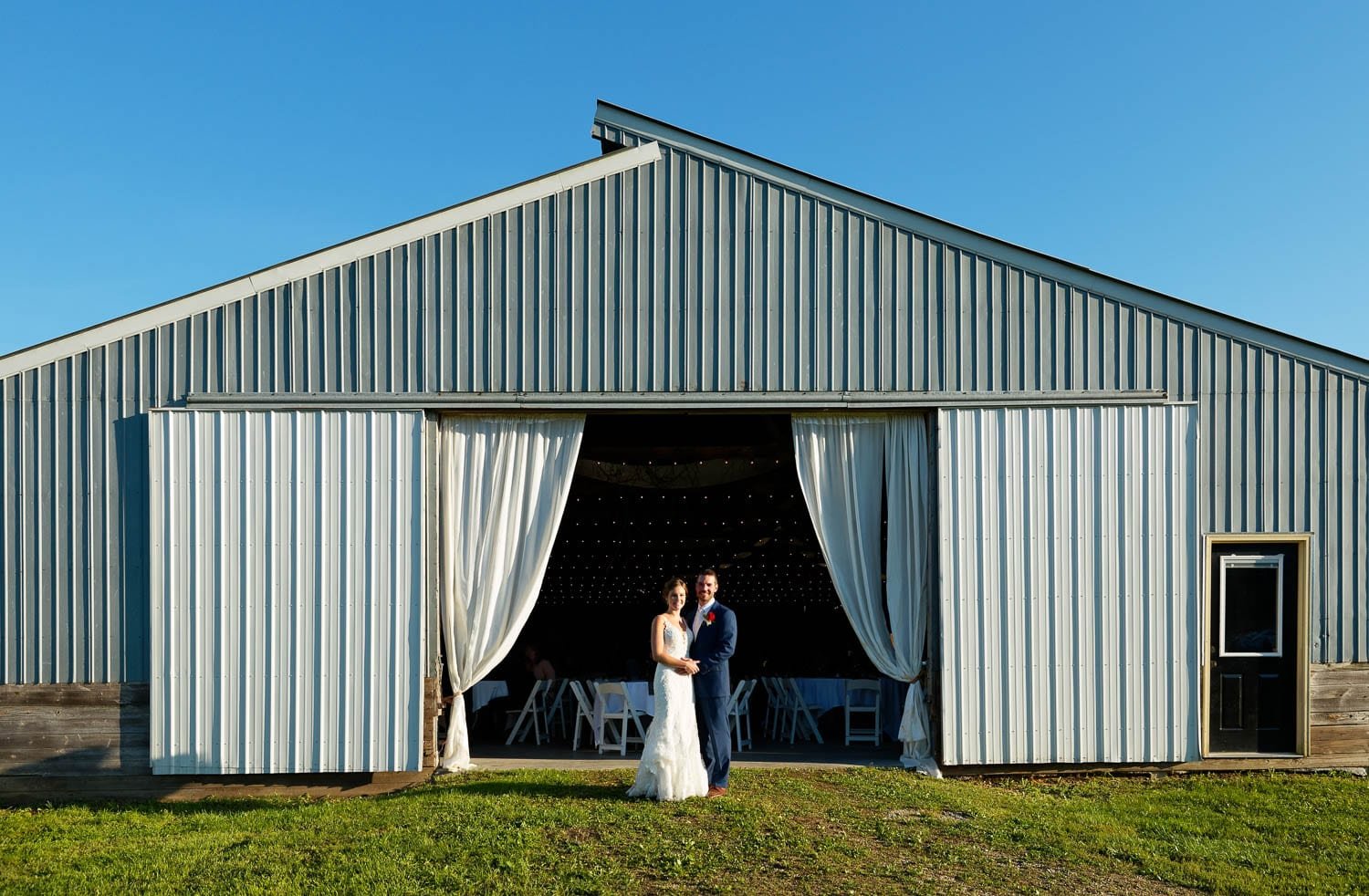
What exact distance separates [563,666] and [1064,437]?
9.75 meters

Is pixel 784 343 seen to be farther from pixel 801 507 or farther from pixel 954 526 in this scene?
pixel 801 507

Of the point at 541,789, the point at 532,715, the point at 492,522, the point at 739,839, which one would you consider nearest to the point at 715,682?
the point at 739,839

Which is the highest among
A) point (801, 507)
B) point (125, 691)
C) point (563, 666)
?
point (801, 507)

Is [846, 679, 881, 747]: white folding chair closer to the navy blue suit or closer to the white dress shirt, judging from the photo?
the navy blue suit

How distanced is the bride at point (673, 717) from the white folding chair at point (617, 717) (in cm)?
266

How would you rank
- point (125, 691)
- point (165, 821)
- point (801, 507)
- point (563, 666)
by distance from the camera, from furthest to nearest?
point (563, 666) → point (801, 507) → point (125, 691) → point (165, 821)

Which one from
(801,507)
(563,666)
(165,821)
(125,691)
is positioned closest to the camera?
(165,821)

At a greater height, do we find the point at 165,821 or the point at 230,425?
the point at 230,425

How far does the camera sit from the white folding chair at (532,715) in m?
11.4

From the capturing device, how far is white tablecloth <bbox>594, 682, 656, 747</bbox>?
10664 mm

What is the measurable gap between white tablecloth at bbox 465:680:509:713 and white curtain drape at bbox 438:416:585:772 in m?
2.40

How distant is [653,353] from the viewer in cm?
909

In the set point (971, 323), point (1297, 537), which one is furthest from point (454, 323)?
A: point (1297, 537)

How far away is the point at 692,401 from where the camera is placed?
902 cm
